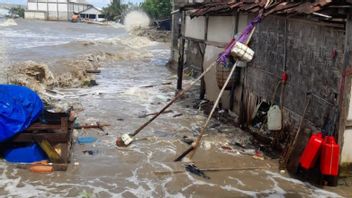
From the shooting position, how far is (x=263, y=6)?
9.81 meters

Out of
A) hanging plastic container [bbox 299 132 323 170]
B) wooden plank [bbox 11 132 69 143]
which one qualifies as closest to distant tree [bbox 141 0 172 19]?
wooden plank [bbox 11 132 69 143]

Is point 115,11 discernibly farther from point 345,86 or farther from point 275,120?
point 345,86

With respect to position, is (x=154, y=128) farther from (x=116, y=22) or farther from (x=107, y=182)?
(x=116, y=22)

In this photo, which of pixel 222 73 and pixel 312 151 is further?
pixel 222 73

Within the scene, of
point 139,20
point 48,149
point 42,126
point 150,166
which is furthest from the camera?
point 139,20

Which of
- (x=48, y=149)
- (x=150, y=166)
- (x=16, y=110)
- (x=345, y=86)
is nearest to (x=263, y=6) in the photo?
(x=345, y=86)

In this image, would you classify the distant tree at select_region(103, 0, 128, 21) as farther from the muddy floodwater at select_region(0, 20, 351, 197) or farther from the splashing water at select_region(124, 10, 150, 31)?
the muddy floodwater at select_region(0, 20, 351, 197)

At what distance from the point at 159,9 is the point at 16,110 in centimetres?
4917

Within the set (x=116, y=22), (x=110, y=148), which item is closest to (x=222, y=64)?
(x=110, y=148)

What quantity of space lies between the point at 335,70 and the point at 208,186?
322 centimetres

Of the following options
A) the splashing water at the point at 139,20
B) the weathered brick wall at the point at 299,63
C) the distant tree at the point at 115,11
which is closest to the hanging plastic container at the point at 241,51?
the weathered brick wall at the point at 299,63

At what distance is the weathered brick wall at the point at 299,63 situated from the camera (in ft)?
25.4

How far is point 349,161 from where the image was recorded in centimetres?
794

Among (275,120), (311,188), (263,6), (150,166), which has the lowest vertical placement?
(150,166)
